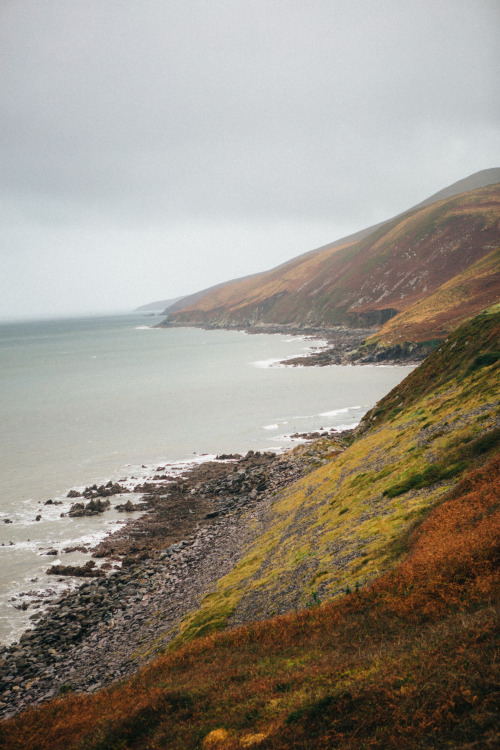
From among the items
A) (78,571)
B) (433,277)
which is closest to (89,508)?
(78,571)

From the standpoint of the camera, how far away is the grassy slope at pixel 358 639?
752 cm

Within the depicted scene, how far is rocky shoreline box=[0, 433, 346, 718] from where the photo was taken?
18797mm

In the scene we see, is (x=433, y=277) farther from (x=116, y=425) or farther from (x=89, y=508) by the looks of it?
(x=89, y=508)

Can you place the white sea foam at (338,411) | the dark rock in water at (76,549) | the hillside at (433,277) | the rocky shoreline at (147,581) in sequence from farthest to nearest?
the hillside at (433,277), the white sea foam at (338,411), the dark rock in water at (76,549), the rocky shoreline at (147,581)

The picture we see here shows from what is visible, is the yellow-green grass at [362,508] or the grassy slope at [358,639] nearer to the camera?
the grassy slope at [358,639]

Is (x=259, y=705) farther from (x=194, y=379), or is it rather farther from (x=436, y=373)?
(x=194, y=379)

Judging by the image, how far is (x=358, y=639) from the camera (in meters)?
10.9

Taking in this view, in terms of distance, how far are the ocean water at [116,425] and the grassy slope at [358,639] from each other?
1576 cm

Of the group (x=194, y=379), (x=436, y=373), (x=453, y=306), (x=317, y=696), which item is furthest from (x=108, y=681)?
(x=453, y=306)

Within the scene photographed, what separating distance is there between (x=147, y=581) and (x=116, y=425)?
40.2 meters

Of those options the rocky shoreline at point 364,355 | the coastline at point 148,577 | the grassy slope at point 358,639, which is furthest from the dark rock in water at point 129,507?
the rocky shoreline at point 364,355

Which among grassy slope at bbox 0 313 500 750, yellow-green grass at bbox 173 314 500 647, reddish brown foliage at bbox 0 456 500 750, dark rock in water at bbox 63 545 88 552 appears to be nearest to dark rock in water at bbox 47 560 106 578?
dark rock in water at bbox 63 545 88 552

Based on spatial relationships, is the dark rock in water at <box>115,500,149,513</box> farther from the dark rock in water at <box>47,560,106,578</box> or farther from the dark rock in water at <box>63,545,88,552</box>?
the dark rock in water at <box>47,560,106,578</box>

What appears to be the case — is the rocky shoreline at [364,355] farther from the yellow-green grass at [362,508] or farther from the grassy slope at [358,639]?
the grassy slope at [358,639]
